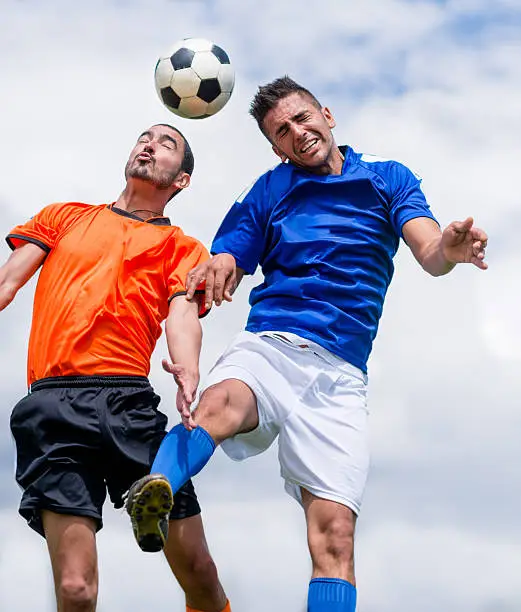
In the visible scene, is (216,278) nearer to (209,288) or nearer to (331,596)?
(209,288)

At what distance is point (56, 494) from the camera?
6133mm

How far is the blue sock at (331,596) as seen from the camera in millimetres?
5582

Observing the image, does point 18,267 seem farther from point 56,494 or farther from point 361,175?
→ point 361,175

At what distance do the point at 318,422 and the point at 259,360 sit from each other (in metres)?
0.49

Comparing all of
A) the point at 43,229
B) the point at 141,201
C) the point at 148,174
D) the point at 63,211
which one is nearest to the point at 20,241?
the point at 43,229

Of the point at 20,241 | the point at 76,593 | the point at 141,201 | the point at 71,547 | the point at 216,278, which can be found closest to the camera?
the point at 76,593

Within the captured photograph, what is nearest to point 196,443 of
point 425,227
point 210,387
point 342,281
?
point 210,387

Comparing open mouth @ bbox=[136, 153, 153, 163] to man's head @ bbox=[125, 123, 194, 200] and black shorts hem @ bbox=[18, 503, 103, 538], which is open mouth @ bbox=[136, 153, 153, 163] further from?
black shorts hem @ bbox=[18, 503, 103, 538]

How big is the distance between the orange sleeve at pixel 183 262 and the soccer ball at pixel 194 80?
4.54ft

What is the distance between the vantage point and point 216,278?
623cm

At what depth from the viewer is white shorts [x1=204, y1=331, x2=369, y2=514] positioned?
6027 millimetres

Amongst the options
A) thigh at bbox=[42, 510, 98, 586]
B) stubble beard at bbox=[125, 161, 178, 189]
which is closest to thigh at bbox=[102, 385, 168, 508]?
thigh at bbox=[42, 510, 98, 586]

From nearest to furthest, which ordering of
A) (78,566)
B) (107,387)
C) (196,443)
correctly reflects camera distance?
1. (196,443)
2. (78,566)
3. (107,387)

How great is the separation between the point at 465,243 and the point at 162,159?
2437 mm
